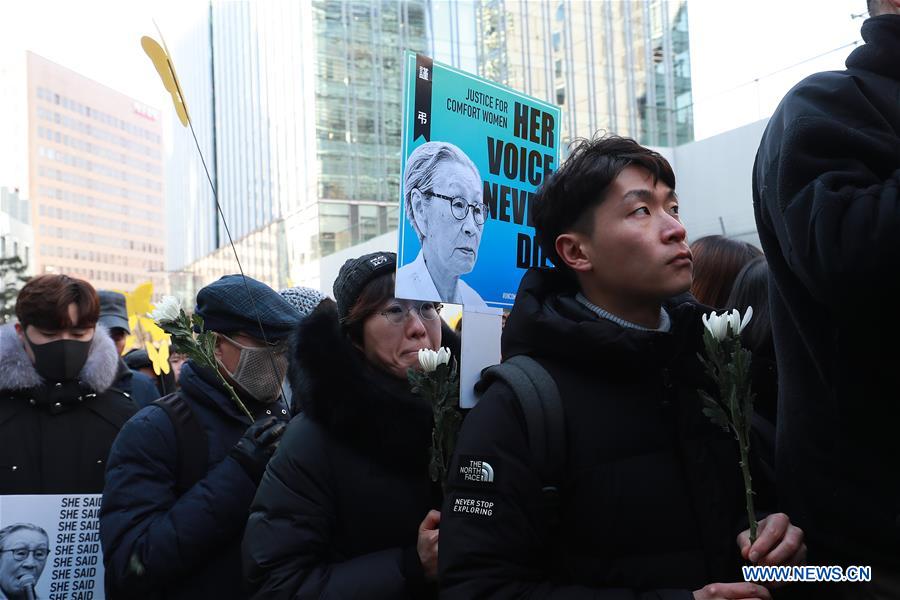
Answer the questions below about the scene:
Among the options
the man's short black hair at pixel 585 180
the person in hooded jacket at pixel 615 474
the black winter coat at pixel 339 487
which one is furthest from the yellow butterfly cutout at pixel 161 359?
the person in hooded jacket at pixel 615 474

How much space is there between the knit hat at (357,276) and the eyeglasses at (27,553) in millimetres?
1358

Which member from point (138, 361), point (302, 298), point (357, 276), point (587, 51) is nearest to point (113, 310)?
point (138, 361)

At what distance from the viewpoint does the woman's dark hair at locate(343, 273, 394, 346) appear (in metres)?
2.69

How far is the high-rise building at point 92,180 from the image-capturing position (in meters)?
112

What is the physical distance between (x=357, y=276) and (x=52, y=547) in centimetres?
146

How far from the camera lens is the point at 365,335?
2684mm

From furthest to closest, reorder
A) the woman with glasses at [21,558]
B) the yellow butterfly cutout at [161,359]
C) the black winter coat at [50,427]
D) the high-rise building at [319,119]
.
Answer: the high-rise building at [319,119] → the yellow butterfly cutout at [161,359] → the black winter coat at [50,427] → the woman with glasses at [21,558]

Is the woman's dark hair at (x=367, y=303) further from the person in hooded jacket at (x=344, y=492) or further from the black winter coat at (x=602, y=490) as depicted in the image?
the black winter coat at (x=602, y=490)

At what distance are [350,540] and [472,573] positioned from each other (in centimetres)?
75

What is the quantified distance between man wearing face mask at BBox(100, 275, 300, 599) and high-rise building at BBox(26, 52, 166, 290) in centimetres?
10462

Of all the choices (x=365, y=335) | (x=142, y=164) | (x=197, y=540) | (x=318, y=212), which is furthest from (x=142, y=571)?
(x=142, y=164)

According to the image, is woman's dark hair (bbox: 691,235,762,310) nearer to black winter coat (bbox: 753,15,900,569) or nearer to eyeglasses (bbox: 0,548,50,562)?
black winter coat (bbox: 753,15,900,569)

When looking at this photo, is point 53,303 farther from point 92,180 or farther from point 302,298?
point 92,180

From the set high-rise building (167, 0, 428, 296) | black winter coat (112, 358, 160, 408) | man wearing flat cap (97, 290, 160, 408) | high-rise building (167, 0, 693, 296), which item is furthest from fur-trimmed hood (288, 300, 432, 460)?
high-rise building (167, 0, 693, 296)
